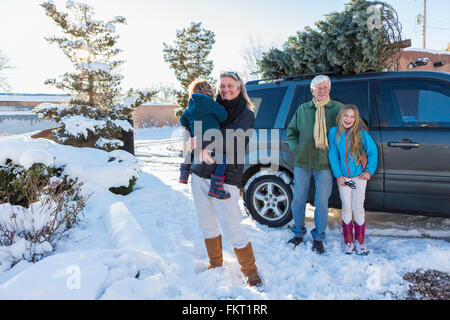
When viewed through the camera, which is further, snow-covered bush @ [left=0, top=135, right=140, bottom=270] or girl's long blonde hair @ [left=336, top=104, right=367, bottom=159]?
girl's long blonde hair @ [left=336, top=104, right=367, bottom=159]

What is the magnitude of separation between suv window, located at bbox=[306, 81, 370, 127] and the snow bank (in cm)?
384

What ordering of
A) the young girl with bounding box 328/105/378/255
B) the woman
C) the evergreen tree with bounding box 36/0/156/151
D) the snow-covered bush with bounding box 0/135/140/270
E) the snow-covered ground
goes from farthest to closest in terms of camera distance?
the evergreen tree with bounding box 36/0/156/151 < the young girl with bounding box 328/105/378/255 < the snow-covered bush with bounding box 0/135/140/270 < the woman < the snow-covered ground

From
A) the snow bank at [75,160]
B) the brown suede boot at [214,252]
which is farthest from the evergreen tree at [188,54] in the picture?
the brown suede boot at [214,252]

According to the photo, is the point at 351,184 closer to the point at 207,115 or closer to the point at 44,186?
the point at 207,115

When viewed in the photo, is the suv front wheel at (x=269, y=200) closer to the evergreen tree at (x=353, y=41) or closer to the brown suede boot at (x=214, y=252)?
the brown suede boot at (x=214, y=252)

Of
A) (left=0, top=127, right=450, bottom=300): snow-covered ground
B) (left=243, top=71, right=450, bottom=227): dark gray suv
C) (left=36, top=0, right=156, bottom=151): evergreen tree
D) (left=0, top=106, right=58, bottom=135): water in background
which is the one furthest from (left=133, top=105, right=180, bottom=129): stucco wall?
(left=243, top=71, right=450, bottom=227): dark gray suv

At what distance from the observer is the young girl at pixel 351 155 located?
9.88ft

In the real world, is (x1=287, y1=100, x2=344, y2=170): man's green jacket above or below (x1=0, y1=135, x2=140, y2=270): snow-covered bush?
above

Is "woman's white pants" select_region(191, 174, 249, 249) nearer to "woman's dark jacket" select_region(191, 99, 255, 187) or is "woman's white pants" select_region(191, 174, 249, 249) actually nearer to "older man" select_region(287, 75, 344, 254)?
"woman's dark jacket" select_region(191, 99, 255, 187)

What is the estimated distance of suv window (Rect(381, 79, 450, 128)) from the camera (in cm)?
319

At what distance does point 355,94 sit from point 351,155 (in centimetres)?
94

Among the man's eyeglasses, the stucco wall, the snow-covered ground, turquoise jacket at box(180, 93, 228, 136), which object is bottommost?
the snow-covered ground

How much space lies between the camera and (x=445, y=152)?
3.04 metres
